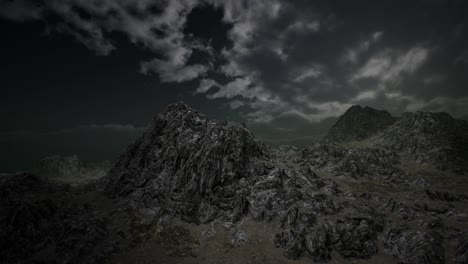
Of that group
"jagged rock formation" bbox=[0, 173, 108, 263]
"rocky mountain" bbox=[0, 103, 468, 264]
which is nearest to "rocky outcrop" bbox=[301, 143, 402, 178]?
"rocky mountain" bbox=[0, 103, 468, 264]

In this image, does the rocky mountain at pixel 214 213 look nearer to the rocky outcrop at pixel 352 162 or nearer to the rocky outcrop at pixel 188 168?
the rocky outcrop at pixel 188 168

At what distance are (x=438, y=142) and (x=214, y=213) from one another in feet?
607

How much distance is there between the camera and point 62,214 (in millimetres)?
74688

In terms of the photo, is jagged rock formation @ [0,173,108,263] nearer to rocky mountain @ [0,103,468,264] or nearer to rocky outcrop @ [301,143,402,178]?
rocky mountain @ [0,103,468,264]

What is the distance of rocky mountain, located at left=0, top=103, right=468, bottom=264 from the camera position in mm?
59406

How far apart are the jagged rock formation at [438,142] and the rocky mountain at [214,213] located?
51991 mm

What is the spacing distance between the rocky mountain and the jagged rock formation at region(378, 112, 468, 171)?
171 feet

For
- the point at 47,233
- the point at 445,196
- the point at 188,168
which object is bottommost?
the point at 47,233

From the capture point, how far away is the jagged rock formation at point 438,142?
148125mm

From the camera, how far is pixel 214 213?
77250 millimetres

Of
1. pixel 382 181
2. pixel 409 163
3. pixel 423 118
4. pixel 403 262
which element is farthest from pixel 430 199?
pixel 423 118

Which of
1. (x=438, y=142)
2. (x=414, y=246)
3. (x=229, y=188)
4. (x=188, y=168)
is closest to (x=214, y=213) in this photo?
(x=229, y=188)

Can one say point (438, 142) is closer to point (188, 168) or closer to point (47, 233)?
point (188, 168)

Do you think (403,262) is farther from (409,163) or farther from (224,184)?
(409,163)
